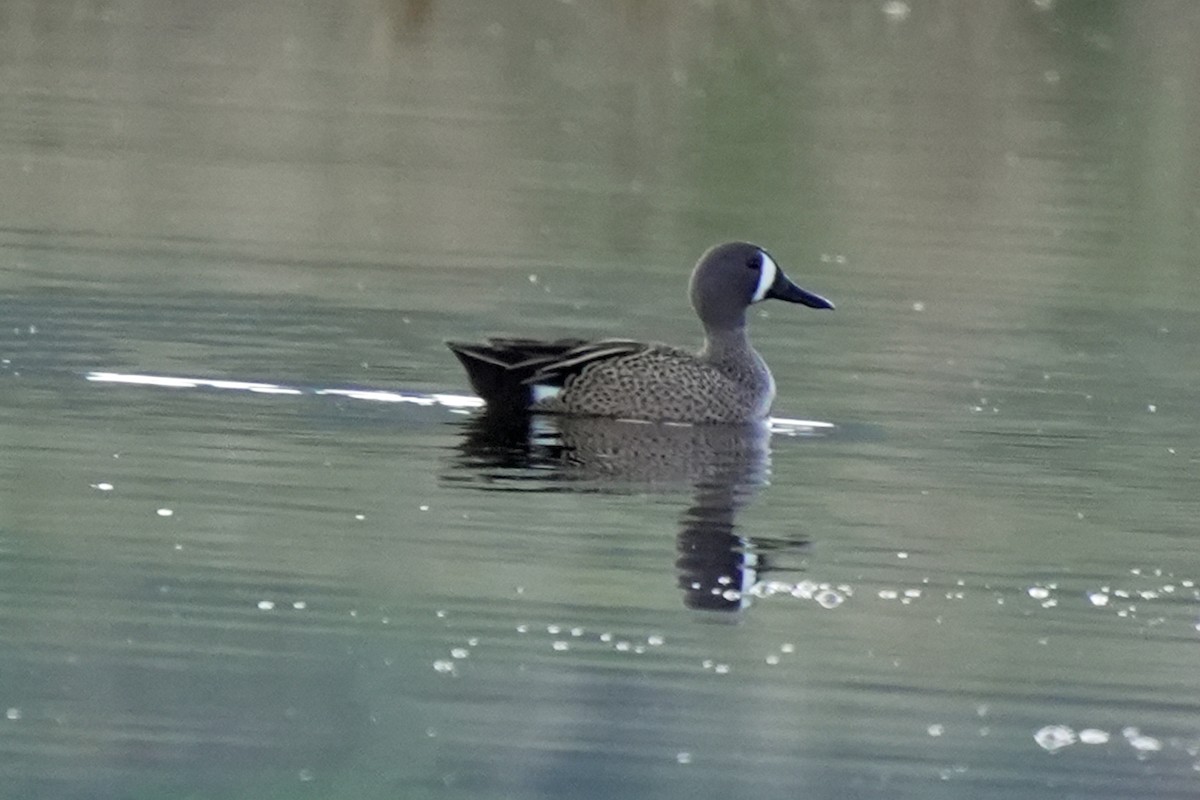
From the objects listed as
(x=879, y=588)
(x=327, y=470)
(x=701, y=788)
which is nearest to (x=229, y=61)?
(x=327, y=470)

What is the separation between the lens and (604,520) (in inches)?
382

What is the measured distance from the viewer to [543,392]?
11992 millimetres

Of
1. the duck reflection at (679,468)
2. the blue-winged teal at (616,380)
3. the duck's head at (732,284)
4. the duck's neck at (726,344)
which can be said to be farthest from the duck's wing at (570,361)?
the duck's head at (732,284)

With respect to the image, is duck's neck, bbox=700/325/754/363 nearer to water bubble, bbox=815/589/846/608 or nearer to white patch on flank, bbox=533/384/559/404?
white patch on flank, bbox=533/384/559/404

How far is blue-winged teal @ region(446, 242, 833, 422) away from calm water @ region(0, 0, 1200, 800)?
0.15m

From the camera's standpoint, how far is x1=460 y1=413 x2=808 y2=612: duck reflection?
9.06 meters

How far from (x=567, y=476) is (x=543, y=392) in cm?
147

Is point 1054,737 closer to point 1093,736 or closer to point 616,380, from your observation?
point 1093,736

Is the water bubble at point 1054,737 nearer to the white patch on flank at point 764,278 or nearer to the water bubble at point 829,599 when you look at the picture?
the water bubble at point 829,599

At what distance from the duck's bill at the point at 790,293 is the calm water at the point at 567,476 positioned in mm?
343

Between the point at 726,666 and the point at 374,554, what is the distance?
1.48 metres

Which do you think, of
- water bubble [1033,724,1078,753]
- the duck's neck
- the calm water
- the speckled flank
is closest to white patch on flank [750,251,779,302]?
the duck's neck

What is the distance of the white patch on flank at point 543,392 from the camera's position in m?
12.0

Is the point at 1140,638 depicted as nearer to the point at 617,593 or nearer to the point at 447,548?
the point at 617,593
